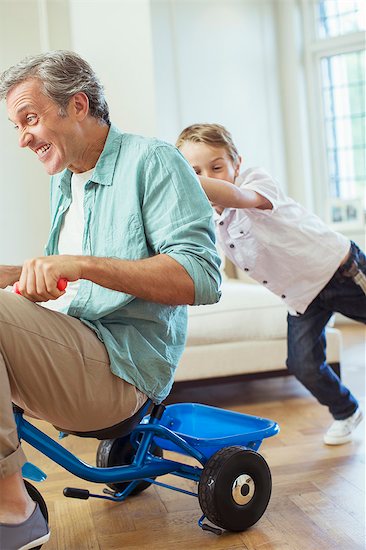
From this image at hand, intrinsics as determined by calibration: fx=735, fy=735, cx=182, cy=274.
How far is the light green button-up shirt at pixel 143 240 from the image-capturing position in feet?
5.08

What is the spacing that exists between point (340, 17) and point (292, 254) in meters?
3.79

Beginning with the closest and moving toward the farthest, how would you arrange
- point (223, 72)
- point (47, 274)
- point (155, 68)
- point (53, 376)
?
1. point (47, 274)
2. point (53, 376)
3. point (155, 68)
4. point (223, 72)

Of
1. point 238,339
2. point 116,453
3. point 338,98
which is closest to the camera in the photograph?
point 116,453

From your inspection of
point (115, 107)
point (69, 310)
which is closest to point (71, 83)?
point (69, 310)

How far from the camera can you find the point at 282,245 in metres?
2.34

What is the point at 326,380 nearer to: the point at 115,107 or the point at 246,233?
the point at 246,233

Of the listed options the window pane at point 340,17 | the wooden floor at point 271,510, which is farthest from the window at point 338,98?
the wooden floor at point 271,510

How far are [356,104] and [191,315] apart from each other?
3.19m

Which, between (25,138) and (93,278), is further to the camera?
(25,138)

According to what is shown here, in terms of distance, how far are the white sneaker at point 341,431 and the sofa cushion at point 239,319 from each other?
26.1 inches

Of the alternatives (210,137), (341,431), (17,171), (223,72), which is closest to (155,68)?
(223,72)

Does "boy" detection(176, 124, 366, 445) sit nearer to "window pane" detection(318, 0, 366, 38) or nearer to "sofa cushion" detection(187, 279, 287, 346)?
"sofa cushion" detection(187, 279, 287, 346)

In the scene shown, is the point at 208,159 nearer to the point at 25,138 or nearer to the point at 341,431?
the point at 25,138

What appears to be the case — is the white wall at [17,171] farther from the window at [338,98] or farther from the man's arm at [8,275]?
the man's arm at [8,275]
